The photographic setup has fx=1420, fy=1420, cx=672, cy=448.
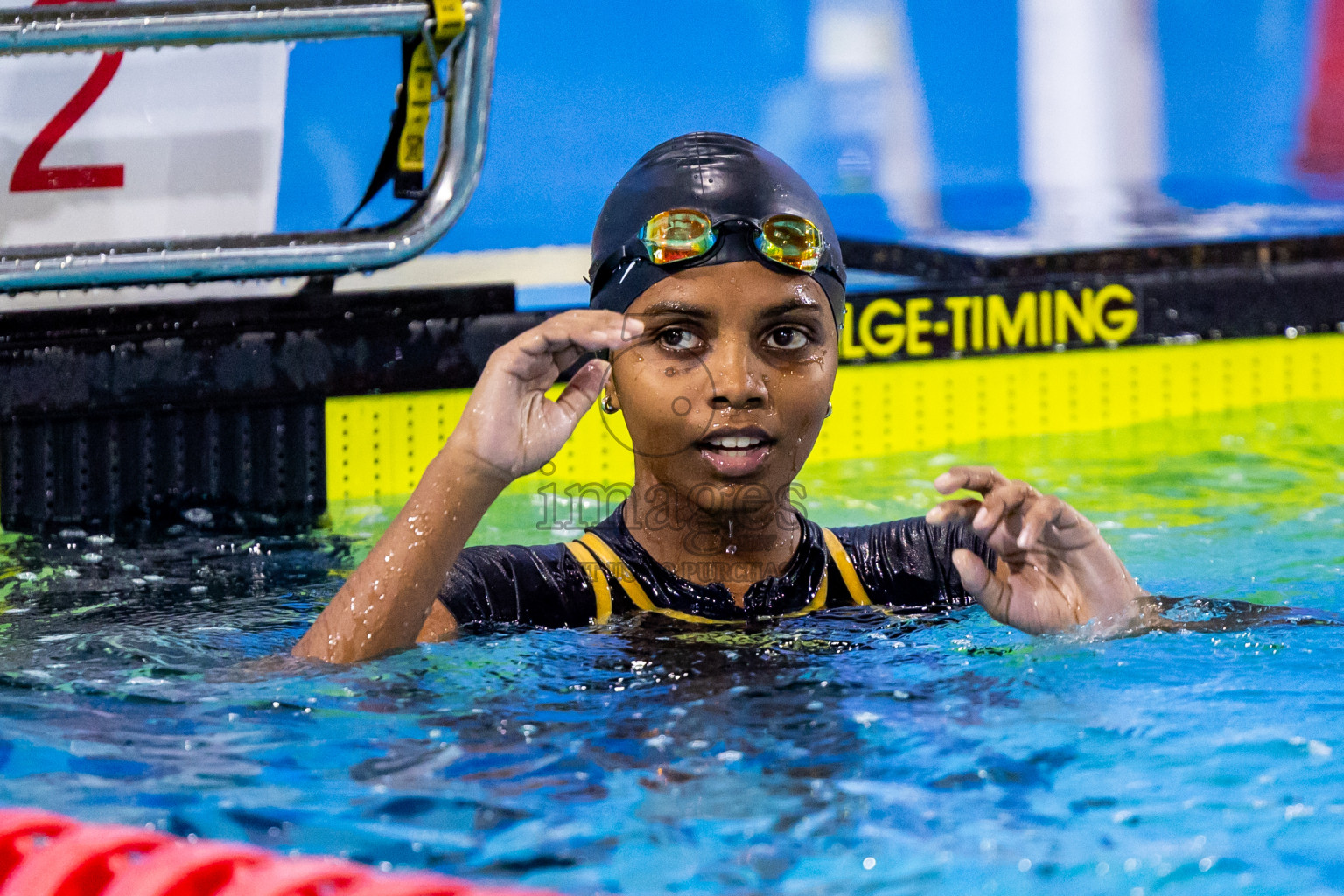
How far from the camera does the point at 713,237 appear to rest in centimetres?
240

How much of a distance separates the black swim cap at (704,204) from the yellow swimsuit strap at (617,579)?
448 mm

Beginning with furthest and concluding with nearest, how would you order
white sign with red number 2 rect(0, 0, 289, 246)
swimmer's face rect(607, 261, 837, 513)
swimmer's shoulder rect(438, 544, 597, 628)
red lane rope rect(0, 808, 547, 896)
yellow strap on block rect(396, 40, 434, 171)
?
white sign with red number 2 rect(0, 0, 289, 246), yellow strap on block rect(396, 40, 434, 171), swimmer's shoulder rect(438, 544, 597, 628), swimmer's face rect(607, 261, 837, 513), red lane rope rect(0, 808, 547, 896)

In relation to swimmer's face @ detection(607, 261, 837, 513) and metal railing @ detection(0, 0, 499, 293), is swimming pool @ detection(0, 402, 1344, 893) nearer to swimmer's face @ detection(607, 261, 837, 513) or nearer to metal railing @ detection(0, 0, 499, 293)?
swimmer's face @ detection(607, 261, 837, 513)

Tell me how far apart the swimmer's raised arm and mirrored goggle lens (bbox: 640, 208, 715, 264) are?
0.24 metres

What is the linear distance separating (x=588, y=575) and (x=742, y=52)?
18.3ft

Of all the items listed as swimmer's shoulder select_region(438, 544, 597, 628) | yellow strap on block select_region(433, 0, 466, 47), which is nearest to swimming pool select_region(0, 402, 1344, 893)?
swimmer's shoulder select_region(438, 544, 597, 628)

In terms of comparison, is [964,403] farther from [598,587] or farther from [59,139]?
[59,139]

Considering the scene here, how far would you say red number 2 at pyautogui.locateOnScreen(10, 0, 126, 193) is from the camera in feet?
15.3

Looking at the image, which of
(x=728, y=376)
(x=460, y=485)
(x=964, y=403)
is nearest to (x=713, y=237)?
(x=728, y=376)

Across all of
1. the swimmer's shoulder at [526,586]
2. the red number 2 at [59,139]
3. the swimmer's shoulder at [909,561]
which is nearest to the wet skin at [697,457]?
the swimmer's shoulder at [526,586]

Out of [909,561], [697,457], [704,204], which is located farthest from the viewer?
[909,561]

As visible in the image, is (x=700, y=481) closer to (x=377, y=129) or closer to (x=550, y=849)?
(x=550, y=849)

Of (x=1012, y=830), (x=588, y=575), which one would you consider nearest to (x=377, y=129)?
(x=588, y=575)

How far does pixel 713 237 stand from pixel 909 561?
79 centimetres
